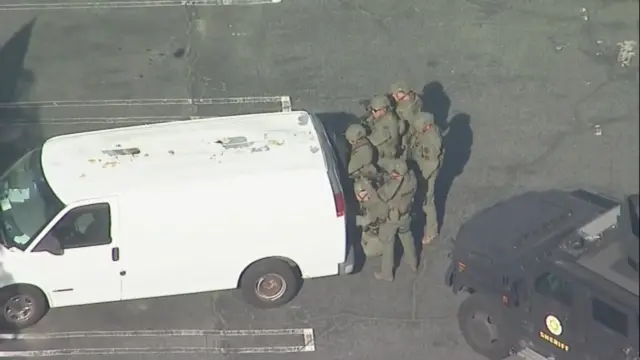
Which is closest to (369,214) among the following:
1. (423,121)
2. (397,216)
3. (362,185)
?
(397,216)

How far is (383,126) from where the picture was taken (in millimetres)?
13578

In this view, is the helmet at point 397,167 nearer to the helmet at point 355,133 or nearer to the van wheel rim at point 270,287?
the helmet at point 355,133

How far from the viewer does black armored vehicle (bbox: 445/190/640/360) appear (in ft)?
36.2

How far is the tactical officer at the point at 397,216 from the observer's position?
13.2 meters

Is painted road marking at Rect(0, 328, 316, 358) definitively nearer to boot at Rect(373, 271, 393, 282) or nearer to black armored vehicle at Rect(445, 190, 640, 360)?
boot at Rect(373, 271, 393, 282)

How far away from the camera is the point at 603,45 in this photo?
59.6 feet

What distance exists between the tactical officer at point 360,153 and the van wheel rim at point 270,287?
1.48 m

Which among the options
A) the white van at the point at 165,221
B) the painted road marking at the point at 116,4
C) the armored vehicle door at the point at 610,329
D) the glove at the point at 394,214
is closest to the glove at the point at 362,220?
the glove at the point at 394,214

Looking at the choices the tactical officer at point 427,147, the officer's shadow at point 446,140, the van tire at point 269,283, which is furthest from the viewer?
the officer's shadow at point 446,140

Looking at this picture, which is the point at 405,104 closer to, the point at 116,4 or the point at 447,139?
the point at 447,139

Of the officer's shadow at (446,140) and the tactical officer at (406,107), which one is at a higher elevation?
the tactical officer at (406,107)

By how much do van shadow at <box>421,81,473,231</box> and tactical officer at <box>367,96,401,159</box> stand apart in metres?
1.79

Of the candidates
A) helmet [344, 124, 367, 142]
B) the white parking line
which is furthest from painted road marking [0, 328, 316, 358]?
helmet [344, 124, 367, 142]

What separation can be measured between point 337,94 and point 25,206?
19.0 feet
